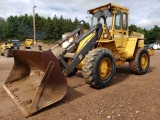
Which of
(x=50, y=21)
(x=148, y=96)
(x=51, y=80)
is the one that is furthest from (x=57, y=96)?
(x=50, y=21)

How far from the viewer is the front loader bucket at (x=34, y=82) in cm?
420

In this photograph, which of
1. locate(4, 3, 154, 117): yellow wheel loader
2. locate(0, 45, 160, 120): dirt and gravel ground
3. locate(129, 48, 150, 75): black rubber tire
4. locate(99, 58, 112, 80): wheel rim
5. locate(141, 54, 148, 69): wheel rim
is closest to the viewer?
locate(0, 45, 160, 120): dirt and gravel ground

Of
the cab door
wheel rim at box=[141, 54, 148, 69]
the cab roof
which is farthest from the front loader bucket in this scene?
wheel rim at box=[141, 54, 148, 69]

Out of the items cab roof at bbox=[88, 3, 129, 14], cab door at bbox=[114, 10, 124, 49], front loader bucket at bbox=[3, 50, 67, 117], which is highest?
cab roof at bbox=[88, 3, 129, 14]

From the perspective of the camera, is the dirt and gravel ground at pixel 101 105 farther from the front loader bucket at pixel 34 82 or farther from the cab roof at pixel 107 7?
the cab roof at pixel 107 7

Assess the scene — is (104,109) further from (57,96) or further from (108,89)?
(108,89)

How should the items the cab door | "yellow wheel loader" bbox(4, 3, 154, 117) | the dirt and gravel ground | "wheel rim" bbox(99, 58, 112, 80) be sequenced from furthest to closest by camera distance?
the cab door
"wheel rim" bbox(99, 58, 112, 80)
"yellow wheel loader" bbox(4, 3, 154, 117)
the dirt and gravel ground

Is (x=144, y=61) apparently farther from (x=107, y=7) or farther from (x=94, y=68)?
(x=94, y=68)

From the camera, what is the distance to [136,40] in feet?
25.7

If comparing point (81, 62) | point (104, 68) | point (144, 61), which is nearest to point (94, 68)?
point (104, 68)

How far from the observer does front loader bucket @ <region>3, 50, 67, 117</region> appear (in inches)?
165

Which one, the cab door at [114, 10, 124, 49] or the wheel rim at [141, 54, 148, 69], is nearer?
the cab door at [114, 10, 124, 49]

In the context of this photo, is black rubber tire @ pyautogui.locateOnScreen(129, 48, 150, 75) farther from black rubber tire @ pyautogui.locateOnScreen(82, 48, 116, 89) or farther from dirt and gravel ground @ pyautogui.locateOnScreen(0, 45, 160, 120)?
black rubber tire @ pyautogui.locateOnScreen(82, 48, 116, 89)

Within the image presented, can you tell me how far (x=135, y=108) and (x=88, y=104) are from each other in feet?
3.51
